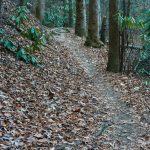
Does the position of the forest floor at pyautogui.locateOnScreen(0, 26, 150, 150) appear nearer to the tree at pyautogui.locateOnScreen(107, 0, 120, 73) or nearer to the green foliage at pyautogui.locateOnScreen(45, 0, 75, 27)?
the tree at pyautogui.locateOnScreen(107, 0, 120, 73)

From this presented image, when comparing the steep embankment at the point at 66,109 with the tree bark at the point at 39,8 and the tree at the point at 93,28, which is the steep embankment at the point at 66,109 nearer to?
the tree at the point at 93,28

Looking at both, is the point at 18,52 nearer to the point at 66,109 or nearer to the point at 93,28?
the point at 66,109

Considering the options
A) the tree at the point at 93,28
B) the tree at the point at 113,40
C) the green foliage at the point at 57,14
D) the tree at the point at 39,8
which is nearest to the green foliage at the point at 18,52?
the tree at the point at 113,40

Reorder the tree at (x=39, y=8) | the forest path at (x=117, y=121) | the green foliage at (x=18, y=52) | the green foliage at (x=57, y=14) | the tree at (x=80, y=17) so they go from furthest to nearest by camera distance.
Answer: the green foliage at (x=57, y=14) → the tree at (x=80, y=17) → the tree at (x=39, y=8) → the green foliage at (x=18, y=52) → the forest path at (x=117, y=121)

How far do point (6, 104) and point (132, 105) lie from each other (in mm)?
3364

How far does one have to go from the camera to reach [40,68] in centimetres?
1109

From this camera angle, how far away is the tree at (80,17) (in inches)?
848

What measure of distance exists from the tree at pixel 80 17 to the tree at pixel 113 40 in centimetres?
882

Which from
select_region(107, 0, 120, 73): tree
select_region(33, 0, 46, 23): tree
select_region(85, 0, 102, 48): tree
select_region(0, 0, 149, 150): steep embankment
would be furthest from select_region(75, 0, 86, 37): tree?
select_region(0, 0, 149, 150): steep embankment

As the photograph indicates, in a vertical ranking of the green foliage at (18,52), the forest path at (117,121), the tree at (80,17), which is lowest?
the forest path at (117,121)

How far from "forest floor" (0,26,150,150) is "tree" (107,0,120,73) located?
0.44 metres

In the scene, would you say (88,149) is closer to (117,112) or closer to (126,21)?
(117,112)

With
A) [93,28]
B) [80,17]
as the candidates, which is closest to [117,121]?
[93,28]

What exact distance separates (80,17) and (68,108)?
558 inches
